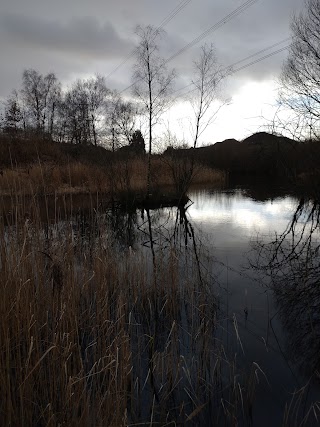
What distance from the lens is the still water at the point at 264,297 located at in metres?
2.34

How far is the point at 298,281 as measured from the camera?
431 centimetres

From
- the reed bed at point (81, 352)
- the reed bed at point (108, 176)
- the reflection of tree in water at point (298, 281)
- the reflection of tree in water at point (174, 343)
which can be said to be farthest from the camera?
the reed bed at point (108, 176)

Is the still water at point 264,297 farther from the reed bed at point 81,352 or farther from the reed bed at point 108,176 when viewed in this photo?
the reed bed at point 108,176

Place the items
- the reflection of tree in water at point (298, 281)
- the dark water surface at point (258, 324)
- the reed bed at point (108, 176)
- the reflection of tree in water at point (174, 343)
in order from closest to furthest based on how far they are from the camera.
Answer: the reflection of tree in water at point (174, 343)
the dark water surface at point (258, 324)
the reflection of tree in water at point (298, 281)
the reed bed at point (108, 176)

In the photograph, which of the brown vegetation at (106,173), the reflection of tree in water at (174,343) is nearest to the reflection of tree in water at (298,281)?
the reflection of tree in water at (174,343)

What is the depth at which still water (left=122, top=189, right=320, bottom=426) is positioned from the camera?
234cm

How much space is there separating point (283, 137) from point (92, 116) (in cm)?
2309

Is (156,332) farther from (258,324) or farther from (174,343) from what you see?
(258,324)

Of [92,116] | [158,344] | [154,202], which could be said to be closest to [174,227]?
[154,202]

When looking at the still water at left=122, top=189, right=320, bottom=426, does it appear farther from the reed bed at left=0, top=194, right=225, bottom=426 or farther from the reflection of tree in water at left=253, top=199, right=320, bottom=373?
the reed bed at left=0, top=194, right=225, bottom=426

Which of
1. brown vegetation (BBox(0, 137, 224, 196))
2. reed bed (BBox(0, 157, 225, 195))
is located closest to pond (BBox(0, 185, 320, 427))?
brown vegetation (BBox(0, 137, 224, 196))

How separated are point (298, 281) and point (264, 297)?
0.75 metres

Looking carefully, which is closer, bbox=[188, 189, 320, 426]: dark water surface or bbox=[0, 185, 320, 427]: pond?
bbox=[0, 185, 320, 427]: pond

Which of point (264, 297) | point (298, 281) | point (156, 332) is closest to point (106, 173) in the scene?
point (298, 281)
